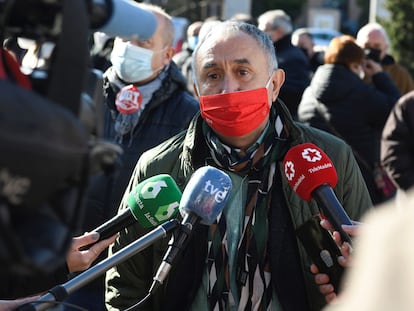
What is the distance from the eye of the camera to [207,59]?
378 cm

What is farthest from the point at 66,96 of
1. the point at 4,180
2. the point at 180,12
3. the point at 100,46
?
the point at 180,12

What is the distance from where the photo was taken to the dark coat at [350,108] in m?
7.39

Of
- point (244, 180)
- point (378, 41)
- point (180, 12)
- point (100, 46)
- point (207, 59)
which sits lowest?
point (180, 12)

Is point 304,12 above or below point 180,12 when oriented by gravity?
below

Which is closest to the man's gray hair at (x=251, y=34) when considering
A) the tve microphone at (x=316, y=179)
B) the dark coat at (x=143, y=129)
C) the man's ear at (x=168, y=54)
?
the tve microphone at (x=316, y=179)

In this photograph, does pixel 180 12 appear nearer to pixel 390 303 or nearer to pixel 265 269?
pixel 265 269

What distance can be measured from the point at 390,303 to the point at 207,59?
264cm

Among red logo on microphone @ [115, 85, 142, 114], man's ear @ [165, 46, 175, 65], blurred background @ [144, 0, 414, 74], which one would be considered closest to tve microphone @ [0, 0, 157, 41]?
red logo on microphone @ [115, 85, 142, 114]

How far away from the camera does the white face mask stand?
215 inches

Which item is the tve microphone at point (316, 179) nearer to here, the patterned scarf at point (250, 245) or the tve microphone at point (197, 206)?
the patterned scarf at point (250, 245)

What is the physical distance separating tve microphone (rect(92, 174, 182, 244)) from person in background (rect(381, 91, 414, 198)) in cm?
371

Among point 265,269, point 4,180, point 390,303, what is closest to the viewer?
point 390,303

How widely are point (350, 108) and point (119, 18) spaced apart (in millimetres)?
5673

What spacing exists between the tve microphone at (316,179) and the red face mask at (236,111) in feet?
1.14
